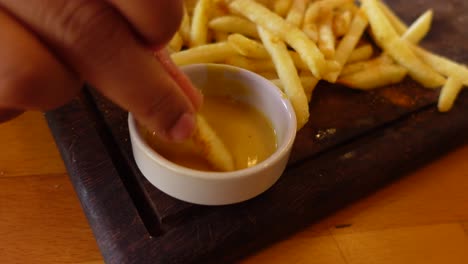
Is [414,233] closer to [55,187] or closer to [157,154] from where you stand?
[157,154]

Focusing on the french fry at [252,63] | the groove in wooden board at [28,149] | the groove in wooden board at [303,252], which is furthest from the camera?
the french fry at [252,63]

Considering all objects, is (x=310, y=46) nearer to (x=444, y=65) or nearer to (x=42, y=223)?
(x=444, y=65)

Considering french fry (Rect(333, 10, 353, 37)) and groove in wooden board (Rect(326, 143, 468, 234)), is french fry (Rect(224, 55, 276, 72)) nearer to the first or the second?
french fry (Rect(333, 10, 353, 37))

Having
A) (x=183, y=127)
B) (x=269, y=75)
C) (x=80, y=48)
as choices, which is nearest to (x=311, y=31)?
(x=269, y=75)

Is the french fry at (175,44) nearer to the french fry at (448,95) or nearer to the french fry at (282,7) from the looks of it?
the french fry at (282,7)

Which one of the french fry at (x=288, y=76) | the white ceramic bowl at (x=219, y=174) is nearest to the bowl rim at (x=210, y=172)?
the white ceramic bowl at (x=219, y=174)

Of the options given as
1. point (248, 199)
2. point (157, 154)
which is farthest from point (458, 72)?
point (157, 154)
